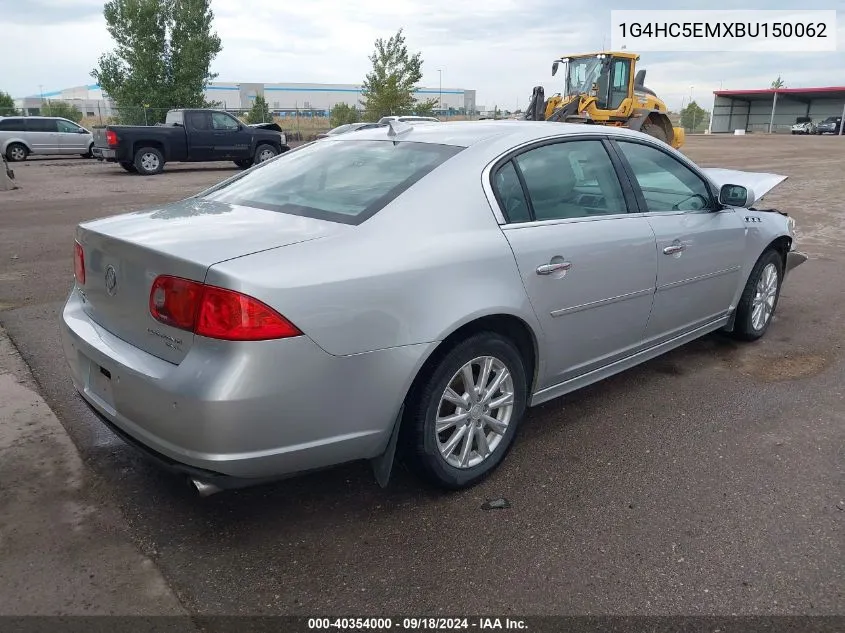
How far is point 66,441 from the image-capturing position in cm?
339

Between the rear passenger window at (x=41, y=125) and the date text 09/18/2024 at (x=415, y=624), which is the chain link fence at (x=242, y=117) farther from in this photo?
the date text 09/18/2024 at (x=415, y=624)

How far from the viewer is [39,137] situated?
80.3 feet

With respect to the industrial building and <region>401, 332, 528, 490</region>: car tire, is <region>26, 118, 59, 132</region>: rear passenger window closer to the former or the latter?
<region>401, 332, 528, 490</region>: car tire

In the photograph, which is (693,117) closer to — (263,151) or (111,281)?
(263,151)

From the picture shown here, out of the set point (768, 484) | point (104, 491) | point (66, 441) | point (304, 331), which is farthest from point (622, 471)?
point (66, 441)

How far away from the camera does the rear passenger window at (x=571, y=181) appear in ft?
10.8

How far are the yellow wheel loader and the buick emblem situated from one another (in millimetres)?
19414

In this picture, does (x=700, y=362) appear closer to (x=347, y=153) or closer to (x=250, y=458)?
(x=347, y=153)

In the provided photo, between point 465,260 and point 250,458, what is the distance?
3.74ft

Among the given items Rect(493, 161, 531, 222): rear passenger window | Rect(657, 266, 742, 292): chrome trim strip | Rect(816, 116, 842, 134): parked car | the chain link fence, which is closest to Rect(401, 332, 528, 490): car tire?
Rect(493, 161, 531, 222): rear passenger window

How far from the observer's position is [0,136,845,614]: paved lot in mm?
2369

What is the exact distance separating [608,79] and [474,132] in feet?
65.5

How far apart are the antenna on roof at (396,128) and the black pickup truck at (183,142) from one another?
53.9 feet

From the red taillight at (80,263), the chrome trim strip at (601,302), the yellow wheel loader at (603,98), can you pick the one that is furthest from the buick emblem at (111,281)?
the yellow wheel loader at (603,98)
